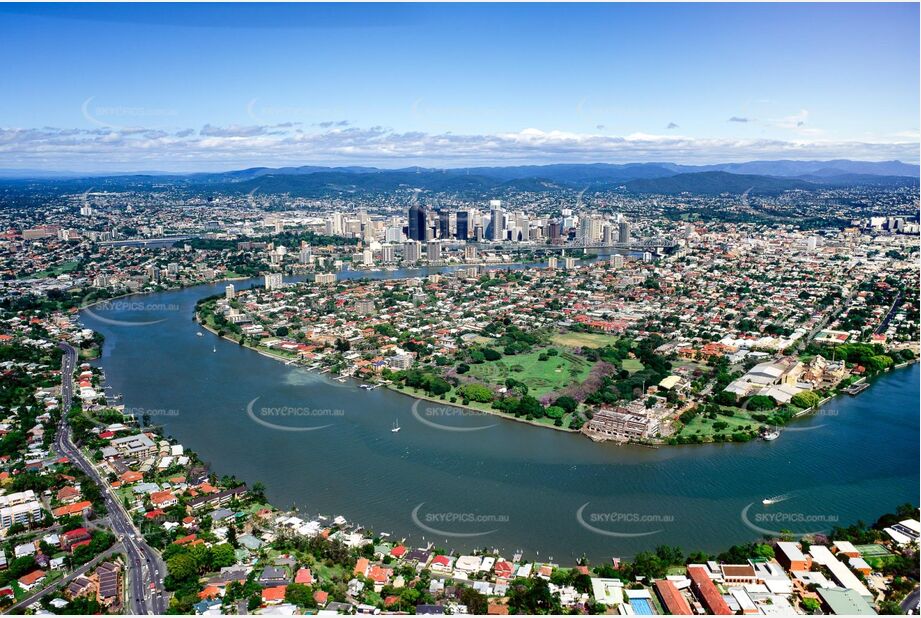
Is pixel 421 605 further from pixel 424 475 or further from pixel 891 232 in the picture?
pixel 891 232

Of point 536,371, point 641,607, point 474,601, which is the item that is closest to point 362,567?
point 474,601

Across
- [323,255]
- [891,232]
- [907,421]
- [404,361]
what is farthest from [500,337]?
[891,232]

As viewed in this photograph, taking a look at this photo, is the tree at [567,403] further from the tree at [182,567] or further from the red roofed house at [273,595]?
the tree at [182,567]

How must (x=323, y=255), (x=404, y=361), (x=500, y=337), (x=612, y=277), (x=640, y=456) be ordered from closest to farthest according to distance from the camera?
(x=640, y=456), (x=404, y=361), (x=500, y=337), (x=612, y=277), (x=323, y=255)

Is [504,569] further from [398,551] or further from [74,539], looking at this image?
[74,539]

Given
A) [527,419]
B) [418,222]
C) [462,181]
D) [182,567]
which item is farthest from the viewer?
[462,181]

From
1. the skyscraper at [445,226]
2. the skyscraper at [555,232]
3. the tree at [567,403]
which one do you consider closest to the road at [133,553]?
the tree at [567,403]

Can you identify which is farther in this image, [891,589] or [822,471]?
[822,471]
